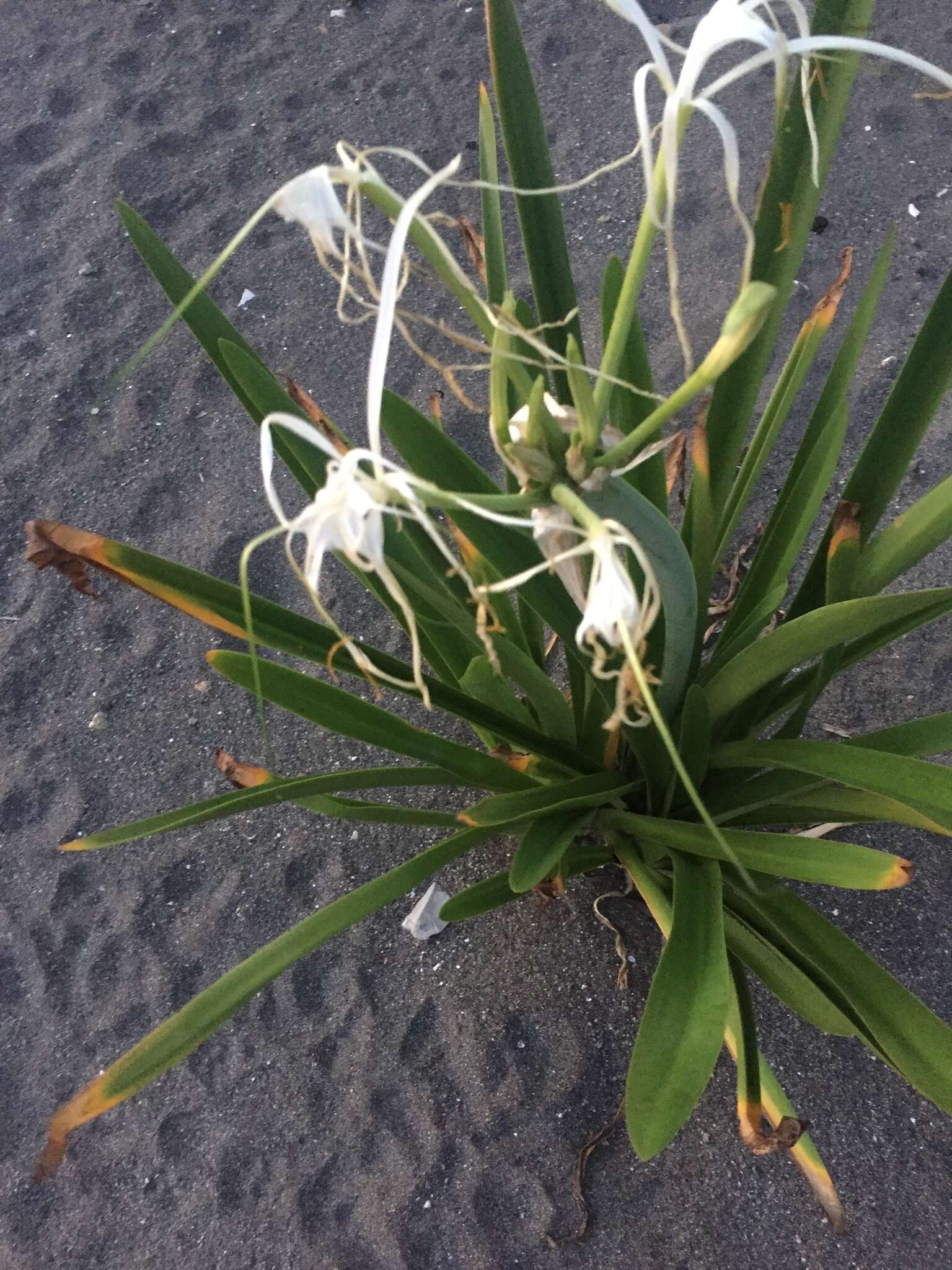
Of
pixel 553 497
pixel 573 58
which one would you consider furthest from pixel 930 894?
Answer: pixel 573 58

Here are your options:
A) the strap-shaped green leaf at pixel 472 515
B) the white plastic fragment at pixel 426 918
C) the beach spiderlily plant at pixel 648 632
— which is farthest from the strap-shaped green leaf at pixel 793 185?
Answer: the white plastic fragment at pixel 426 918

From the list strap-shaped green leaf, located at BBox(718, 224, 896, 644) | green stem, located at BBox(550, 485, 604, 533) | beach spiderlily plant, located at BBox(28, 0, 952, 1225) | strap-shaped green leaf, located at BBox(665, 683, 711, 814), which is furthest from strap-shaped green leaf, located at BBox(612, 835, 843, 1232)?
green stem, located at BBox(550, 485, 604, 533)

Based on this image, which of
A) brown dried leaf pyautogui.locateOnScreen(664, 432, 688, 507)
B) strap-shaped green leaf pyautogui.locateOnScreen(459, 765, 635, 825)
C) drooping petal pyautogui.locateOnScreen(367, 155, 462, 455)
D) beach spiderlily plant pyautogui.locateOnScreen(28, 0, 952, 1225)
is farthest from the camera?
brown dried leaf pyautogui.locateOnScreen(664, 432, 688, 507)

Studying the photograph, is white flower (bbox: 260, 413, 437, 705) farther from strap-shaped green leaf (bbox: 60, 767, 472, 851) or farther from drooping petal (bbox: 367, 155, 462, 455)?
strap-shaped green leaf (bbox: 60, 767, 472, 851)

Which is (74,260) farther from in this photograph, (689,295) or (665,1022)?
(665,1022)

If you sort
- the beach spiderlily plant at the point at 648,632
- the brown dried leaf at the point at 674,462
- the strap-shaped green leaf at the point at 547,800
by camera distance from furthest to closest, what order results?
the brown dried leaf at the point at 674,462, the strap-shaped green leaf at the point at 547,800, the beach spiderlily plant at the point at 648,632

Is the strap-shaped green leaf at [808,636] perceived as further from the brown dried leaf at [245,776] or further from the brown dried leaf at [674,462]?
the brown dried leaf at [245,776]

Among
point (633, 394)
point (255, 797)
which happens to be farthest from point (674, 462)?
point (255, 797)
